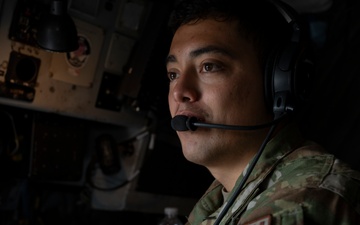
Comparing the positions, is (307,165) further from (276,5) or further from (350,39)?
(350,39)

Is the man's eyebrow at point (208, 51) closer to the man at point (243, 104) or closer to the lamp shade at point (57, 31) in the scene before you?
the man at point (243, 104)

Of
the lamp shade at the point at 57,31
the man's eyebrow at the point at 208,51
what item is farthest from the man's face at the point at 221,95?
the lamp shade at the point at 57,31

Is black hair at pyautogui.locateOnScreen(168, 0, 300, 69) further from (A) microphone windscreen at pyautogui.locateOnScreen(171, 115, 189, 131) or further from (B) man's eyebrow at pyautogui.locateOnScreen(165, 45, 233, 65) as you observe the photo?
(A) microphone windscreen at pyautogui.locateOnScreen(171, 115, 189, 131)

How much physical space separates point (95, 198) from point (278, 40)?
132cm

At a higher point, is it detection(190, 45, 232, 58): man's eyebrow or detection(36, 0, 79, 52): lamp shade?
detection(190, 45, 232, 58): man's eyebrow

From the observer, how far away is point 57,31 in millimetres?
1200

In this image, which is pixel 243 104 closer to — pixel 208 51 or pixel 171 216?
pixel 208 51

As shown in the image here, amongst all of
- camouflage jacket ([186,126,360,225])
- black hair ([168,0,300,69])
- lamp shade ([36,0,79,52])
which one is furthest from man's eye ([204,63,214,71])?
lamp shade ([36,0,79,52])

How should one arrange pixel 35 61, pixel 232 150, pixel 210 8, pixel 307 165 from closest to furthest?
1. pixel 307 165
2. pixel 232 150
3. pixel 210 8
4. pixel 35 61

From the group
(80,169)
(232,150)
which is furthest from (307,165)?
(80,169)

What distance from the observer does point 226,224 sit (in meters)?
0.76

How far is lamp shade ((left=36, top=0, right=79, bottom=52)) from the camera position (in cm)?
119

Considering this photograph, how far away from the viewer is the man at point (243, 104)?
2.49ft

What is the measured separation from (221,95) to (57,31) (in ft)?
2.06
